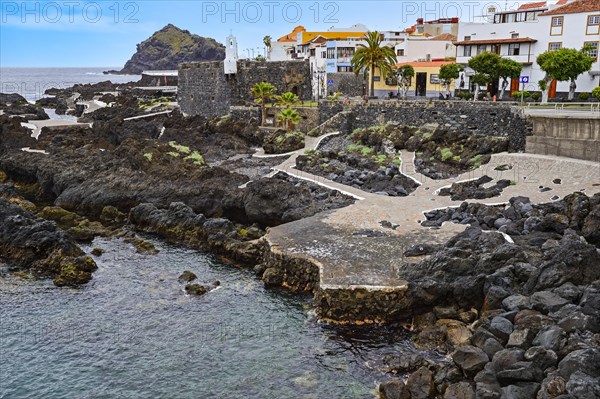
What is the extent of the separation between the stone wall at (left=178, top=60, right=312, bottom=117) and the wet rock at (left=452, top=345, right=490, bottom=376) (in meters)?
52.9

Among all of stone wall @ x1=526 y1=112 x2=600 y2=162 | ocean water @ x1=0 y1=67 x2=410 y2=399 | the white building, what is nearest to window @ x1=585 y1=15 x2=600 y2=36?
the white building

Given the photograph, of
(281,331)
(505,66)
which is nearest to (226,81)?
(505,66)

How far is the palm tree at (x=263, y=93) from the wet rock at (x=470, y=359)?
47499 mm

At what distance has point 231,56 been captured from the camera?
6931 cm

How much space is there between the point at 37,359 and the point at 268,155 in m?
36.8

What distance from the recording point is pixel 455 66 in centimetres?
5988

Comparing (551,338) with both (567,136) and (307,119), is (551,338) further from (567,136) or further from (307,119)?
(307,119)

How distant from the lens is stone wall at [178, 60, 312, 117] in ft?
228

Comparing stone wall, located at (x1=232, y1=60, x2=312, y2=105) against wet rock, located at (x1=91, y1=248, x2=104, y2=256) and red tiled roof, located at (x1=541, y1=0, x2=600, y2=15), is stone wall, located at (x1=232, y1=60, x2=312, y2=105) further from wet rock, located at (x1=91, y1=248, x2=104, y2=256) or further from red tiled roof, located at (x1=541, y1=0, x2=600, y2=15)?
wet rock, located at (x1=91, y1=248, x2=104, y2=256)

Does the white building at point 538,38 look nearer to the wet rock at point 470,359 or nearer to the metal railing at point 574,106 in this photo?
the metal railing at point 574,106

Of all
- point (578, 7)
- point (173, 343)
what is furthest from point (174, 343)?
point (578, 7)

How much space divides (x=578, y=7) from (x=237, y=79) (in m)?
36.4

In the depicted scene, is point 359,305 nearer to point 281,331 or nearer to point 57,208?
point 281,331

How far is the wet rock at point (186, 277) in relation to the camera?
29086mm
